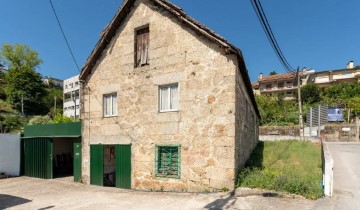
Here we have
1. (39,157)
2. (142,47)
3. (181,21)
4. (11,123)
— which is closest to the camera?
(181,21)

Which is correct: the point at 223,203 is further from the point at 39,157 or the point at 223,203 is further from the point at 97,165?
the point at 39,157

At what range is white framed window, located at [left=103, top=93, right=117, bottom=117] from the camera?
12468 mm

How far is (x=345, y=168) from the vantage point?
1310cm

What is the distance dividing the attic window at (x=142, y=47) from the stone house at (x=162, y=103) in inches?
1.8

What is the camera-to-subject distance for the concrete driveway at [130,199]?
7.23 meters

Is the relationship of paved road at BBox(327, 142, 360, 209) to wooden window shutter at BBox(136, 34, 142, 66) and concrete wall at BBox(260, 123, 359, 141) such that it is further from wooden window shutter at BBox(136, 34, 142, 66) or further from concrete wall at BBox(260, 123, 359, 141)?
concrete wall at BBox(260, 123, 359, 141)

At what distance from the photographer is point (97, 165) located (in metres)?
12.7

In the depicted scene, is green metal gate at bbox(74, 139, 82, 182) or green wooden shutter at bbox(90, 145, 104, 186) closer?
green wooden shutter at bbox(90, 145, 104, 186)

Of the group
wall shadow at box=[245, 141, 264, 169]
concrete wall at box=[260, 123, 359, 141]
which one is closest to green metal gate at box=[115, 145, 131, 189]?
wall shadow at box=[245, 141, 264, 169]

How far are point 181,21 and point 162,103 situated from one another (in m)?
3.54

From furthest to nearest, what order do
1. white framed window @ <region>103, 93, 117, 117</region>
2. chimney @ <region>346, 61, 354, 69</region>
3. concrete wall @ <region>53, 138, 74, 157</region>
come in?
chimney @ <region>346, 61, 354, 69</region> < concrete wall @ <region>53, 138, 74, 157</region> < white framed window @ <region>103, 93, 117, 117</region>

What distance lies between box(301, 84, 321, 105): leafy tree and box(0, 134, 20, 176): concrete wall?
46014 mm

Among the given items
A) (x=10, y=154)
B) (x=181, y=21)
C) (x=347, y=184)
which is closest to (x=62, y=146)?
(x=10, y=154)

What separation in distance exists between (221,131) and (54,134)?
35.9 ft
